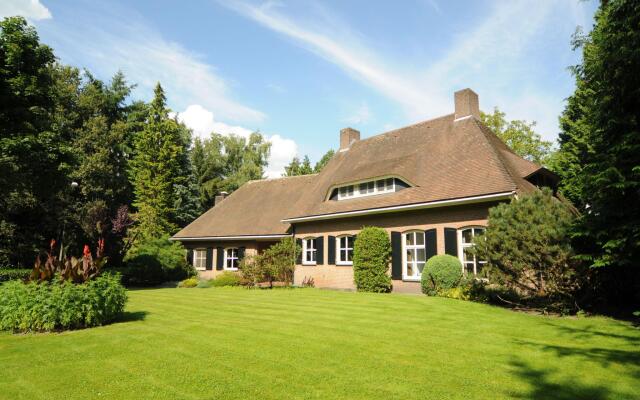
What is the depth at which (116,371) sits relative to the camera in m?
5.63

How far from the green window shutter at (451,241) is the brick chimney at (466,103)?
22.5ft

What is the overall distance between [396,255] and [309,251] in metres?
6.00

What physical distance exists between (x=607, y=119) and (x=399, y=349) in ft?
26.1

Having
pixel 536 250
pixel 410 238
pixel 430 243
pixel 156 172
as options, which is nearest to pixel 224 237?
pixel 410 238

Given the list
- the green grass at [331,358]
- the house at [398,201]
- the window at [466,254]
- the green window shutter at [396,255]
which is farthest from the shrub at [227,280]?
the window at [466,254]

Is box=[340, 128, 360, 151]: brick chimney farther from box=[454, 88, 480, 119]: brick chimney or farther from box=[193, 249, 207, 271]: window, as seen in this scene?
box=[193, 249, 207, 271]: window

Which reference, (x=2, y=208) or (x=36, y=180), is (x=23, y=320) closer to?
(x=36, y=180)

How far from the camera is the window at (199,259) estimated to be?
27641 millimetres

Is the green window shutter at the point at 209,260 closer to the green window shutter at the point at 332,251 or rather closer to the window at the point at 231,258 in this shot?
the window at the point at 231,258

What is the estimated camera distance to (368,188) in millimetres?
19562

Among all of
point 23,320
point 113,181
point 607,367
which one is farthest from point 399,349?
point 113,181

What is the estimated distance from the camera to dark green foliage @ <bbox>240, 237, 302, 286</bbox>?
775 inches

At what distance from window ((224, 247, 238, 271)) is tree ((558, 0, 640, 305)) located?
19.7m

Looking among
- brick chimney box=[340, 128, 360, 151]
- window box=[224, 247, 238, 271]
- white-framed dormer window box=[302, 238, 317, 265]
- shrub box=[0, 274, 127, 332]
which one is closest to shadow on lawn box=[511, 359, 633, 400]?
shrub box=[0, 274, 127, 332]
